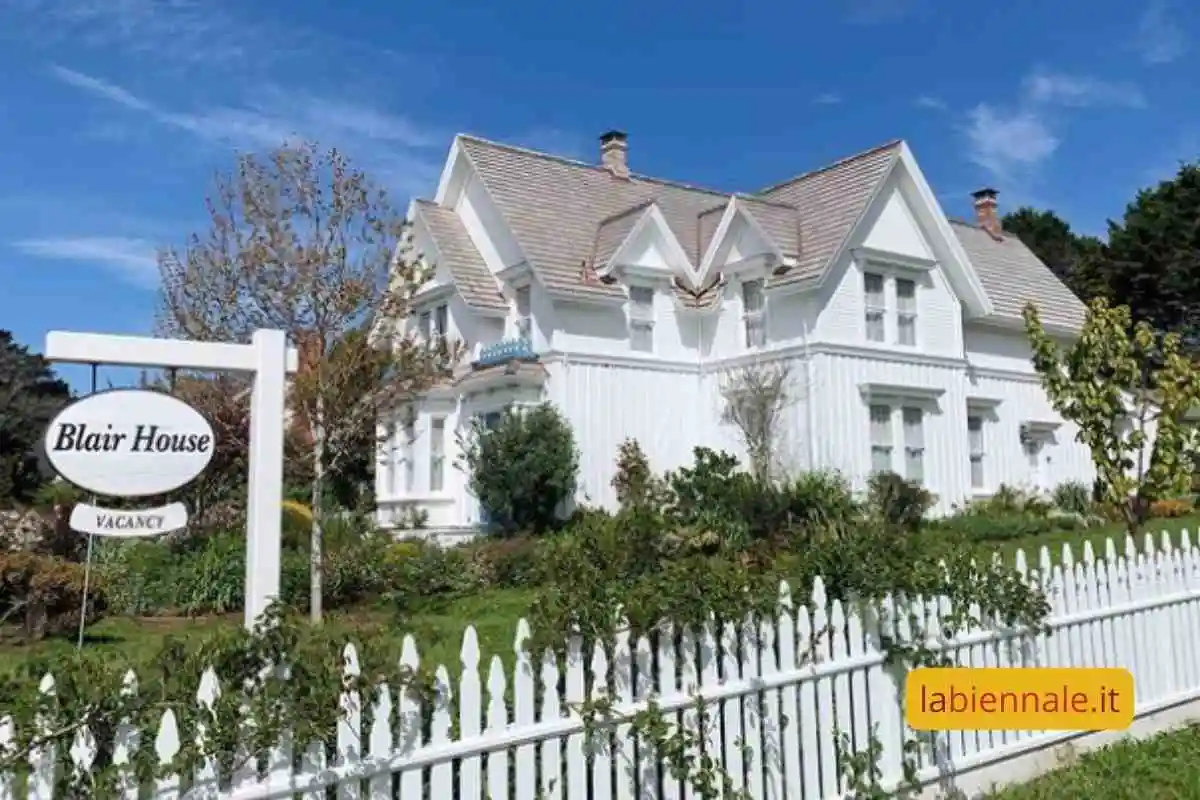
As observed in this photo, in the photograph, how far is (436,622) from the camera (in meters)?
11.5

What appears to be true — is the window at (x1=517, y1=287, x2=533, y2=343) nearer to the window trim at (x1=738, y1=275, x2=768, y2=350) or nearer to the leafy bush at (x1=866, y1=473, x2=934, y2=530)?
the window trim at (x1=738, y1=275, x2=768, y2=350)

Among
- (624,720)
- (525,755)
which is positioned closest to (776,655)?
(624,720)

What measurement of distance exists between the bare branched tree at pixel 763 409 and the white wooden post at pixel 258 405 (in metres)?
17.2

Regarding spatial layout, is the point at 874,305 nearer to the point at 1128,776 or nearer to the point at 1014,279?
Result: the point at 1014,279

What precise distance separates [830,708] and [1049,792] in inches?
68.7

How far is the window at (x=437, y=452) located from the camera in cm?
2388

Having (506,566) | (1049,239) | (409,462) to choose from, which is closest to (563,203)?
(409,462)

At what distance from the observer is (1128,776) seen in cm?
655

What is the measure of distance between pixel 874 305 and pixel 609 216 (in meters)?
6.97

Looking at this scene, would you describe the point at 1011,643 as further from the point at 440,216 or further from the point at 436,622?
the point at 440,216

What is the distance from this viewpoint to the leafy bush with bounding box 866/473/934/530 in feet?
67.3

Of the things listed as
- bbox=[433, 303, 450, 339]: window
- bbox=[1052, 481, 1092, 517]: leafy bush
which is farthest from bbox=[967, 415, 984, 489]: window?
bbox=[433, 303, 450, 339]: window

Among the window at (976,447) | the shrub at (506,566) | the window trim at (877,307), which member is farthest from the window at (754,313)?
the shrub at (506,566)

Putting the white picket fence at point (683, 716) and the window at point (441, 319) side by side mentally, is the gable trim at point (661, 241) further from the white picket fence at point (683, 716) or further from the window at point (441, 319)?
the white picket fence at point (683, 716)
